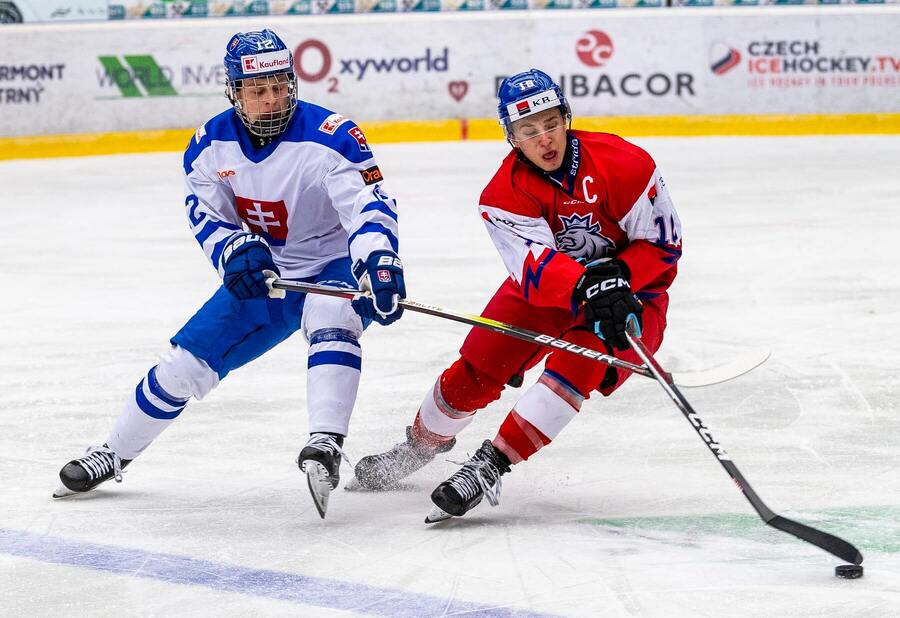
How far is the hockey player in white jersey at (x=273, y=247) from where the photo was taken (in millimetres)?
2832

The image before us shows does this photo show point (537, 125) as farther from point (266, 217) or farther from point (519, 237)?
point (266, 217)

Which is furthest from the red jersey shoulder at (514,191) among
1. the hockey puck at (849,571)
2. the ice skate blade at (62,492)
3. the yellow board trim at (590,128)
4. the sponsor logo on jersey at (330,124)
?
the yellow board trim at (590,128)

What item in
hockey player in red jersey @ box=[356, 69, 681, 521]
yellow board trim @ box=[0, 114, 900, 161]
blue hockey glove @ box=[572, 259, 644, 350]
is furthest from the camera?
yellow board trim @ box=[0, 114, 900, 161]

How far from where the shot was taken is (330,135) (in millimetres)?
2977

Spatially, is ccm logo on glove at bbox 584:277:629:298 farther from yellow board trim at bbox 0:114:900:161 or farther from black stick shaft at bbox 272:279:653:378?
yellow board trim at bbox 0:114:900:161

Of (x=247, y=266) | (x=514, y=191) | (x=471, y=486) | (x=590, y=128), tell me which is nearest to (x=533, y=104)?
(x=514, y=191)

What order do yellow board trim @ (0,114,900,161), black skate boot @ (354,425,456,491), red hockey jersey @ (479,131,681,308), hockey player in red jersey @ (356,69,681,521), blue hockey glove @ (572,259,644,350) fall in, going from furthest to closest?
yellow board trim @ (0,114,900,161) → black skate boot @ (354,425,456,491) → red hockey jersey @ (479,131,681,308) → hockey player in red jersey @ (356,69,681,521) → blue hockey glove @ (572,259,644,350)

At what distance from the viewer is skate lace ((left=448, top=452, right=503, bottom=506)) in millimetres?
2748

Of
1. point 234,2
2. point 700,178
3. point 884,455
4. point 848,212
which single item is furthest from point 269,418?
point 234,2

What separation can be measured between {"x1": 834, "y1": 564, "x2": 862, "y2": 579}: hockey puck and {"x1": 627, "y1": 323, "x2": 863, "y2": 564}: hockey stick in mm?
11

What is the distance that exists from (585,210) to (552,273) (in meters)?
0.20

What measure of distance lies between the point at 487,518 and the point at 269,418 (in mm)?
1007

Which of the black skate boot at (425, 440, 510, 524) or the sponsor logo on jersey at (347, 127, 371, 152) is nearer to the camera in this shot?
the black skate boot at (425, 440, 510, 524)

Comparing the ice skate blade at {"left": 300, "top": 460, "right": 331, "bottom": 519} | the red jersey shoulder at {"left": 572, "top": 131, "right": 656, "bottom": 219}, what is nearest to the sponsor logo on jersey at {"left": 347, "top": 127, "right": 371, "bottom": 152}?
the red jersey shoulder at {"left": 572, "top": 131, "right": 656, "bottom": 219}
